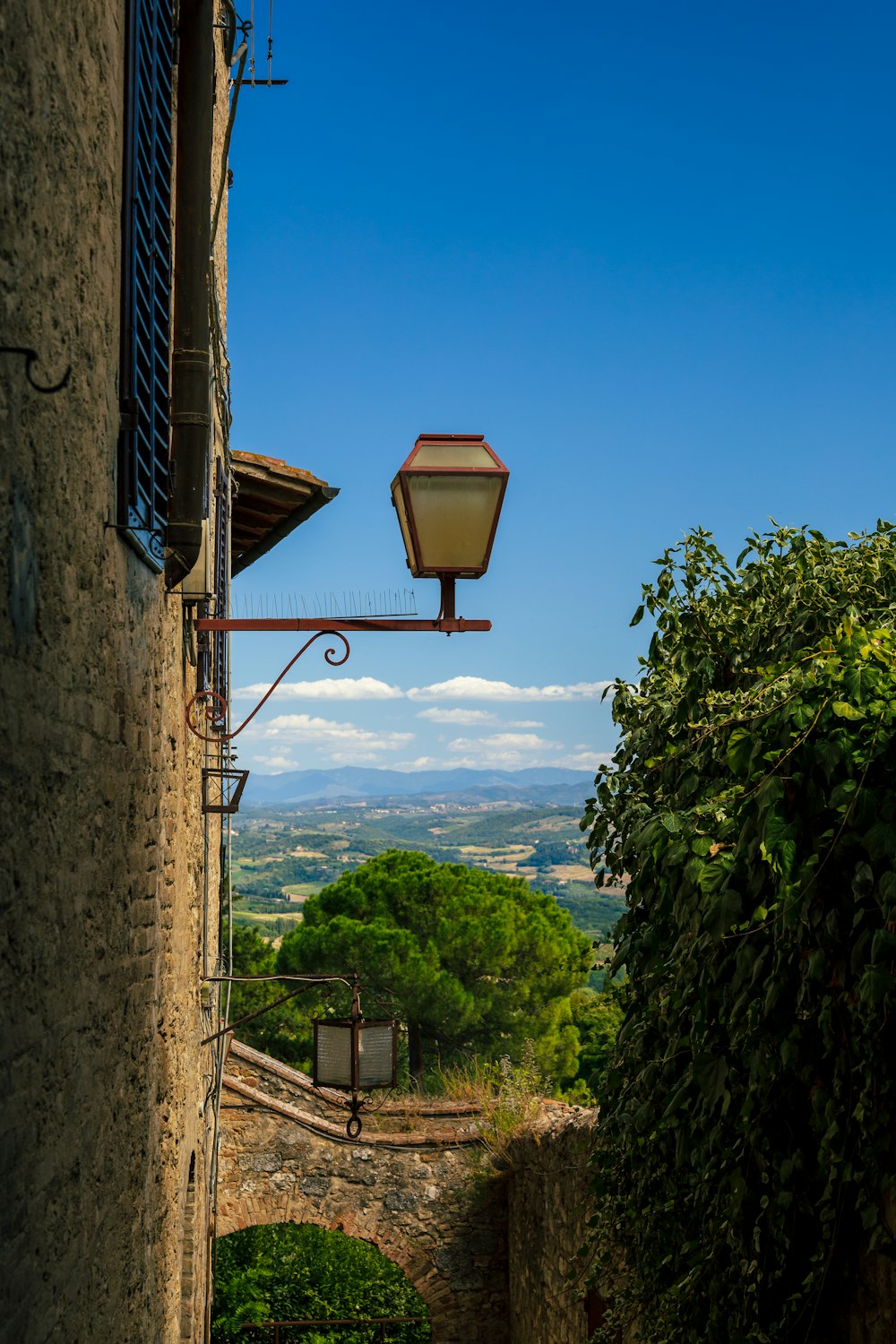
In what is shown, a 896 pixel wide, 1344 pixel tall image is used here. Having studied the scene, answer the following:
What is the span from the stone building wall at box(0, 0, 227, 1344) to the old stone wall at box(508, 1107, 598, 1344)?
440 centimetres

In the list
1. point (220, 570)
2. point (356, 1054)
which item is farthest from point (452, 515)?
point (356, 1054)

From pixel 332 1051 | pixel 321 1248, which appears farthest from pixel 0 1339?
pixel 321 1248

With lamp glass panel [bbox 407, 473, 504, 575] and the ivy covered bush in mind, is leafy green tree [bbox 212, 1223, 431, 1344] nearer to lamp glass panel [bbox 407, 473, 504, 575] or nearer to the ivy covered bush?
the ivy covered bush

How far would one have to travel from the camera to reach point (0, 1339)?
1.69m

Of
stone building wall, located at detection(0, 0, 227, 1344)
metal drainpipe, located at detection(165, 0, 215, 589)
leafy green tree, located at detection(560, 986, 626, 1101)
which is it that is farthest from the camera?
leafy green tree, located at detection(560, 986, 626, 1101)

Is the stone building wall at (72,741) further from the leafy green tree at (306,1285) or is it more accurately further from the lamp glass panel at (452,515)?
the leafy green tree at (306,1285)

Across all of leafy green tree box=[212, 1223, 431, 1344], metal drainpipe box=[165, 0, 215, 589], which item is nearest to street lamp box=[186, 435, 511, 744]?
metal drainpipe box=[165, 0, 215, 589]

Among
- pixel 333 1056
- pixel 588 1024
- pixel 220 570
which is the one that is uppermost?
pixel 220 570

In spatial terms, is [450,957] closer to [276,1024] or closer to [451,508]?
[276,1024]

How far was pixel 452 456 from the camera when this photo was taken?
3.77 m

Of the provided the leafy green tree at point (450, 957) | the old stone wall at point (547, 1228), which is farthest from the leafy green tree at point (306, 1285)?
the leafy green tree at point (450, 957)

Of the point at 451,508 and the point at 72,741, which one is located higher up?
the point at 451,508

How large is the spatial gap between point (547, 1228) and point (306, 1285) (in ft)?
21.7

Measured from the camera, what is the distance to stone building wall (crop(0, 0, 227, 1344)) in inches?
70.2
